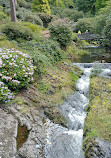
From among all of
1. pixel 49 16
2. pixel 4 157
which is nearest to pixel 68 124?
pixel 4 157

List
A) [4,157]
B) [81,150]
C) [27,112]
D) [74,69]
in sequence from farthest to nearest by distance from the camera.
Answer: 1. [74,69]
2. [27,112]
3. [81,150]
4. [4,157]

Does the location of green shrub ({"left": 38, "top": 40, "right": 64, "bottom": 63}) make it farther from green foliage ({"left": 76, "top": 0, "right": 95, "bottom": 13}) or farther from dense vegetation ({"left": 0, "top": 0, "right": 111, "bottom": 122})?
green foliage ({"left": 76, "top": 0, "right": 95, "bottom": 13})

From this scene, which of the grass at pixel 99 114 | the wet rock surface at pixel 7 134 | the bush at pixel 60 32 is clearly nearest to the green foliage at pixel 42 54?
the bush at pixel 60 32

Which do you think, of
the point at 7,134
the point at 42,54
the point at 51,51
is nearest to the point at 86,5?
the point at 51,51

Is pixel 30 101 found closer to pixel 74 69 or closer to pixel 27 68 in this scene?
pixel 27 68

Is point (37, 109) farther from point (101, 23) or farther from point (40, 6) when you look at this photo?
point (40, 6)

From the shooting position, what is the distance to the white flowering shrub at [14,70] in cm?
498

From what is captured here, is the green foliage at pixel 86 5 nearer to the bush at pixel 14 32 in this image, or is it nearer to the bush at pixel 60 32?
the bush at pixel 60 32

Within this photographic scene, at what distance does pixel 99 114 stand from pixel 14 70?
3433 millimetres

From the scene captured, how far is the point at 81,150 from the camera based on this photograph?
13.6 feet

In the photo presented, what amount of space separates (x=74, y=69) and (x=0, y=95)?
18.6ft

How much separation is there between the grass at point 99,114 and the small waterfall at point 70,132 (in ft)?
0.97

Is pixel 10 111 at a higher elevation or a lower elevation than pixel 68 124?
higher

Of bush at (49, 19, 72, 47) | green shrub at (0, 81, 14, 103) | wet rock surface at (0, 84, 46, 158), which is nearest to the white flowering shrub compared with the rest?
green shrub at (0, 81, 14, 103)
